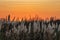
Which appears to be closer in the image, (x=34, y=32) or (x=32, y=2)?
(x=34, y=32)

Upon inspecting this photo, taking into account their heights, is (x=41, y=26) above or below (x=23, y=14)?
below

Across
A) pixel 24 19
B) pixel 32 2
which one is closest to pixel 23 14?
pixel 24 19

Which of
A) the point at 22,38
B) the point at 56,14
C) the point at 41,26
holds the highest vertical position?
the point at 56,14

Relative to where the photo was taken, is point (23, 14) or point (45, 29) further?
point (23, 14)

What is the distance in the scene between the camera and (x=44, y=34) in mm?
1522

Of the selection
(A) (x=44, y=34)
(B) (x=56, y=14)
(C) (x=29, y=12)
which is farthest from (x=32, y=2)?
(A) (x=44, y=34)

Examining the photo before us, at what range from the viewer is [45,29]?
4.93 feet

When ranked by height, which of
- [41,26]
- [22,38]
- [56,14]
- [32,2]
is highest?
[32,2]

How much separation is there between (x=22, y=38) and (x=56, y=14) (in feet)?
1.47

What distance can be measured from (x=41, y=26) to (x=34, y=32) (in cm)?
9

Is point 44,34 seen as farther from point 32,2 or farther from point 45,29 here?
point 32,2

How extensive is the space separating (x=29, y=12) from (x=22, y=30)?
0.26 m

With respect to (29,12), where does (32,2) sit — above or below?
above

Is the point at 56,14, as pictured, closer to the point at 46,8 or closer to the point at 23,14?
the point at 46,8
